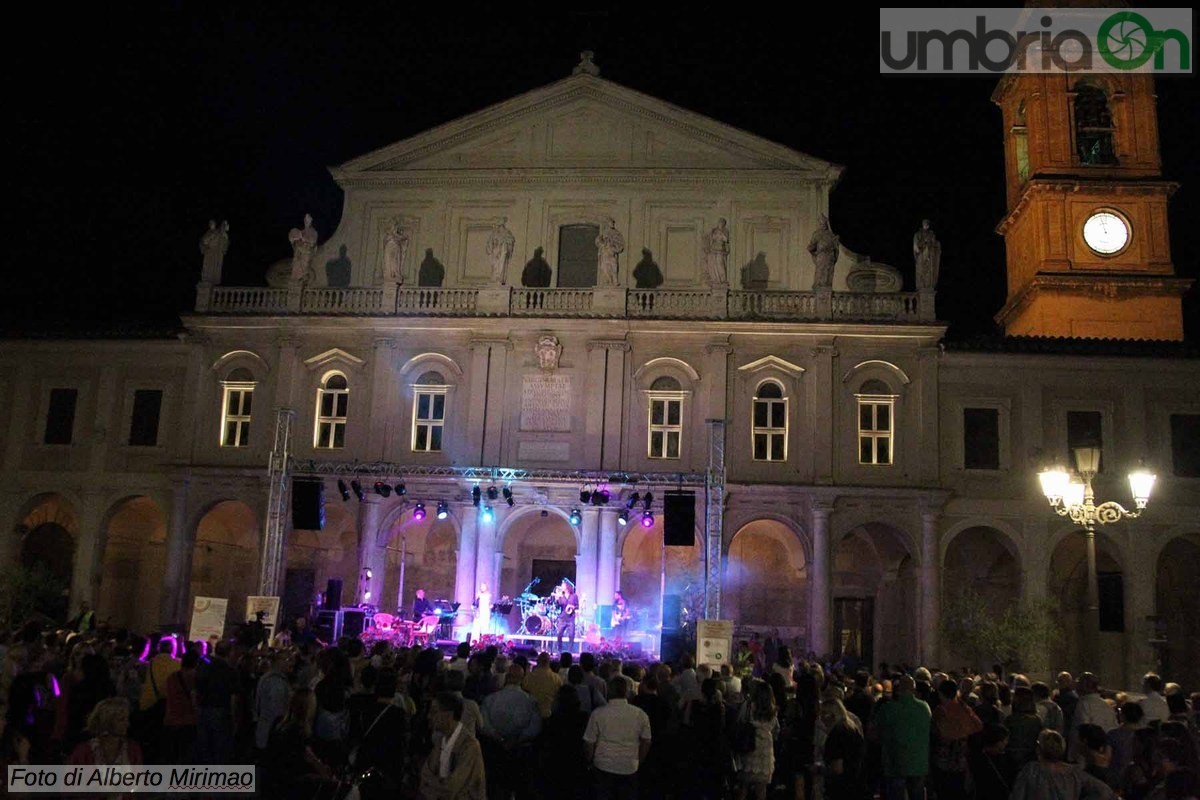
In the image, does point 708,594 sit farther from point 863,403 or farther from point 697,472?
point 863,403

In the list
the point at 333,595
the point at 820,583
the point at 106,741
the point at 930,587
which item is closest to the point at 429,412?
the point at 333,595

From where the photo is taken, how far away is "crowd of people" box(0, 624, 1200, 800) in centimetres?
860

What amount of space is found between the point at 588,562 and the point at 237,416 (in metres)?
11.3

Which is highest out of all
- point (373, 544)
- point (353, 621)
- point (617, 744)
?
point (373, 544)

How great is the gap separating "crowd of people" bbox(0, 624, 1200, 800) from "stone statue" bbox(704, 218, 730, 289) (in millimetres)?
17208

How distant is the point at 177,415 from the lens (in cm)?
3120

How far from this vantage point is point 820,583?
89.9 feet

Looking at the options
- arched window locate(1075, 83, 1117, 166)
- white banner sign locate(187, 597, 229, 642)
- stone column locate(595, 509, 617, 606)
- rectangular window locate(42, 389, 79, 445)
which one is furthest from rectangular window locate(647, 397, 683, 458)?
rectangular window locate(42, 389, 79, 445)

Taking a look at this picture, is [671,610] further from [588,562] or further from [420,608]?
[420,608]

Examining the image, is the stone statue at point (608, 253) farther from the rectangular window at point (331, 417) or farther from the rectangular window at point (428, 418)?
the rectangular window at point (331, 417)

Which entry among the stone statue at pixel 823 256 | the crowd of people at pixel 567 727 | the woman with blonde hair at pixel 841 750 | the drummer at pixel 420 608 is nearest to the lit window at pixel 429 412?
the drummer at pixel 420 608

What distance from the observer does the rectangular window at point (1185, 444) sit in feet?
92.3

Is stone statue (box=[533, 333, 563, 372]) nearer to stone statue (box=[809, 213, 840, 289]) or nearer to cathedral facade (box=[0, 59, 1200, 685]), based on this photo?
cathedral facade (box=[0, 59, 1200, 685])

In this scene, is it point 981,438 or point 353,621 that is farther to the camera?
point 981,438
